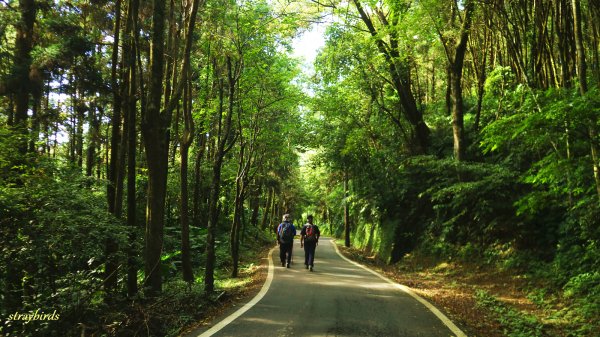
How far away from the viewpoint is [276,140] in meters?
20.2

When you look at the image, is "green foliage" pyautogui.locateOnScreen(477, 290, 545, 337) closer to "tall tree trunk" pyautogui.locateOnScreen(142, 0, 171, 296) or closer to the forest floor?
the forest floor

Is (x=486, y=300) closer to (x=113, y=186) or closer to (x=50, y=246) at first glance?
(x=50, y=246)

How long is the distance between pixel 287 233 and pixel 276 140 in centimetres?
688

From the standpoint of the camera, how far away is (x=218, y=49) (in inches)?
454

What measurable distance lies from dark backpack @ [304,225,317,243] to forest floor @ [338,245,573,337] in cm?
316

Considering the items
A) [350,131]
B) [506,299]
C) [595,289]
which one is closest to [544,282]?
[506,299]

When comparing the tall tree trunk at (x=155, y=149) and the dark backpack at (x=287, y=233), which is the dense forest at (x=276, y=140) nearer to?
the tall tree trunk at (x=155, y=149)

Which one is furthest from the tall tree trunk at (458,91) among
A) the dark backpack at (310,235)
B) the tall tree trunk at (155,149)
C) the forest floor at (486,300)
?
the tall tree trunk at (155,149)

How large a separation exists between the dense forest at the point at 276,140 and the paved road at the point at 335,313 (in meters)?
1.26

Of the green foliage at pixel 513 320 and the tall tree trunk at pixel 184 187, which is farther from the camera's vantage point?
the tall tree trunk at pixel 184 187

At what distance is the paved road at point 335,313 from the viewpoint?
237 inches

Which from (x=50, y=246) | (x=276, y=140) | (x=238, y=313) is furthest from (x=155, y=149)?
(x=276, y=140)

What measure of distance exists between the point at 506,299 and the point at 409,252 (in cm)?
812

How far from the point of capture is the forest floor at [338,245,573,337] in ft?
22.8
